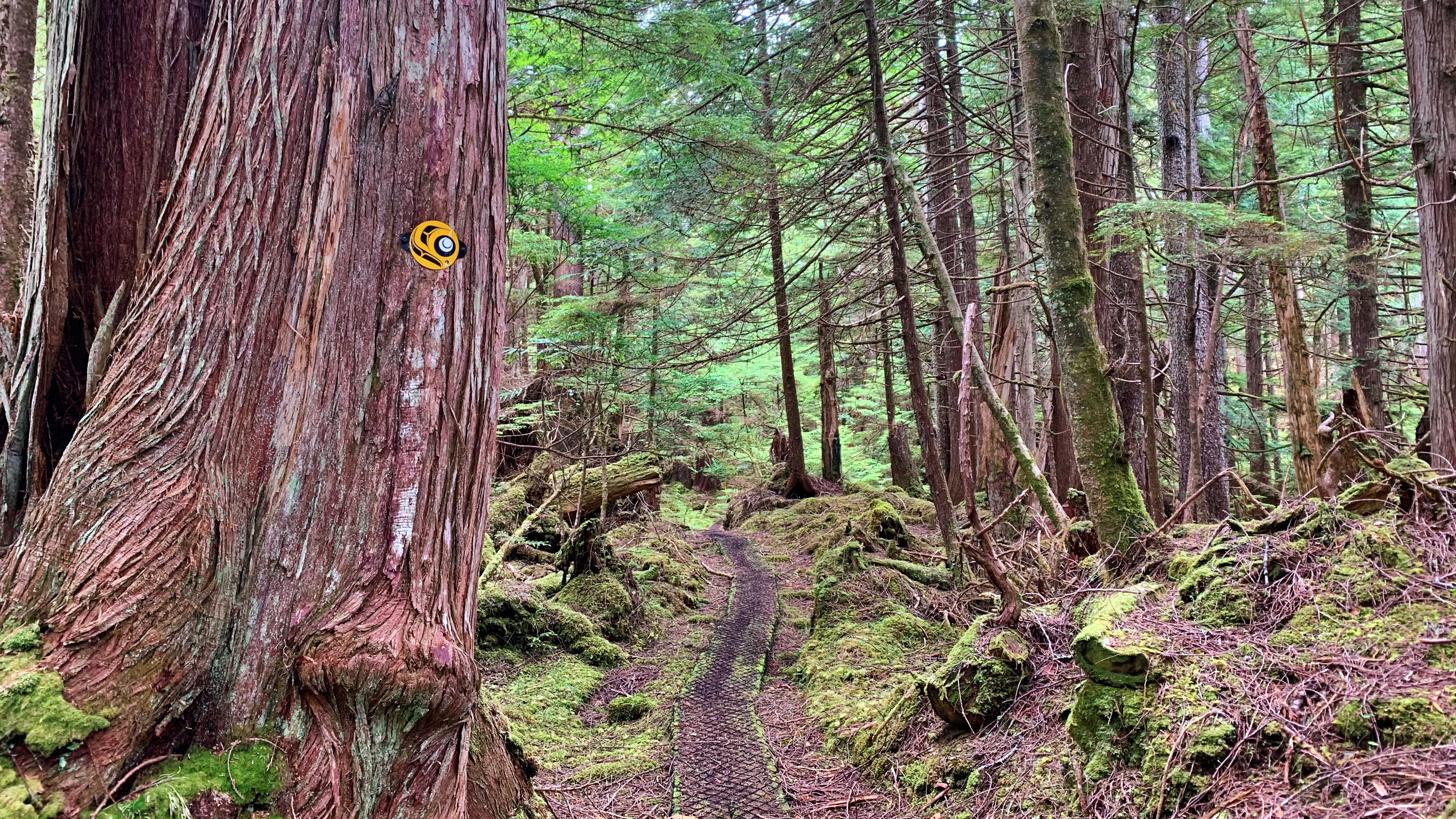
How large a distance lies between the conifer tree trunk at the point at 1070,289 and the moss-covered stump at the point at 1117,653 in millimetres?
1213

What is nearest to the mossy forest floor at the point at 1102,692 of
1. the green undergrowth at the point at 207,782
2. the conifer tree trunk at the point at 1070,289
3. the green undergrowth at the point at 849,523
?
the conifer tree trunk at the point at 1070,289

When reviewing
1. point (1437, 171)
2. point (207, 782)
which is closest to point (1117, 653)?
point (207, 782)

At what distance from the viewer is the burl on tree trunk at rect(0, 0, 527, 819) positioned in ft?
6.41

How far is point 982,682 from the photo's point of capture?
377cm

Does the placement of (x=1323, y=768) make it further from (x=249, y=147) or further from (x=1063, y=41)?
(x=1063, y=41)

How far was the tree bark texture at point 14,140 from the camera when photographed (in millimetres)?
3947

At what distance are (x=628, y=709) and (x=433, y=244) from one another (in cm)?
409

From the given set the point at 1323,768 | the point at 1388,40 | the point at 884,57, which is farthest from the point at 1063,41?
the point at 1323,768

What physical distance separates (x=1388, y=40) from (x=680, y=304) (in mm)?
14511

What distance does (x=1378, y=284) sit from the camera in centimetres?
845

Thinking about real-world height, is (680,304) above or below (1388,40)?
above

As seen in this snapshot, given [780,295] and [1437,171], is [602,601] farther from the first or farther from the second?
[1437,171]

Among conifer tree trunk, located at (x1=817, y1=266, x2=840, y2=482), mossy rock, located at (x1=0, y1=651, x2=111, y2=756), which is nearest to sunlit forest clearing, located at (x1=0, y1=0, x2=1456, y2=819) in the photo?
mossy rock, located at (x1=0, y1=651, x2=111, y2=756)

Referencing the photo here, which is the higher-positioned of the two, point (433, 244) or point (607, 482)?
point (433, 244)
